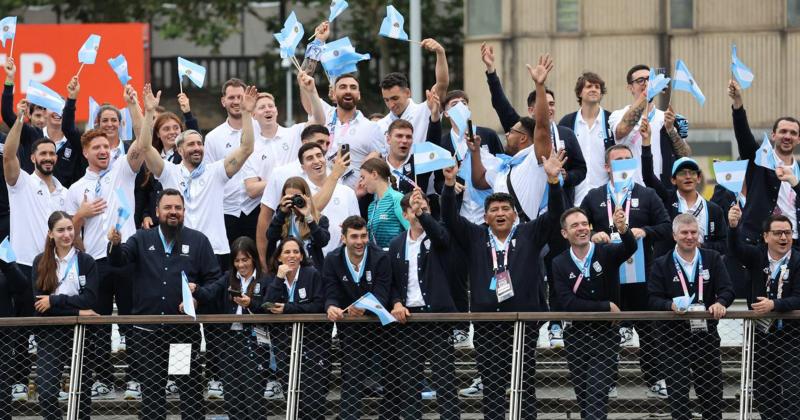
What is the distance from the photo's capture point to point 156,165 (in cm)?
1444

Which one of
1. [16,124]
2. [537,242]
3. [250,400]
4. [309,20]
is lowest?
[250,400]

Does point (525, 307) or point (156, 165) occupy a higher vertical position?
point (156, 165)

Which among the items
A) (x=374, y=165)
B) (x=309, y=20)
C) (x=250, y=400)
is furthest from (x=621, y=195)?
(x=309, y=20)

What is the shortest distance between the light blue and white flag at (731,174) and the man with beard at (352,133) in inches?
120

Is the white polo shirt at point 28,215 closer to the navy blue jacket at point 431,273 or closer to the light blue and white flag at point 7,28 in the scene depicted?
the light blue and white flag at point 7,28

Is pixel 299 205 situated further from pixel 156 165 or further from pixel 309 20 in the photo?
pixel 309 20

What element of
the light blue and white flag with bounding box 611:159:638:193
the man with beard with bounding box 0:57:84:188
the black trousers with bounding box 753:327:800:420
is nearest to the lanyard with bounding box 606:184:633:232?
the light blue and white flag with bounding box 611:159:638:193

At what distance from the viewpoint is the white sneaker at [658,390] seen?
41.9ft

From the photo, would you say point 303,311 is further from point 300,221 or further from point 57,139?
point 57,139

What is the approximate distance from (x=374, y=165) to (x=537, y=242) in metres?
1.65

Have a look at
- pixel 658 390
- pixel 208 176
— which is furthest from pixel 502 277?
pixel 208 176

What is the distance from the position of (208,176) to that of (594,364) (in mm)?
3906

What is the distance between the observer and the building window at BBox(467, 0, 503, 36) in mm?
31562

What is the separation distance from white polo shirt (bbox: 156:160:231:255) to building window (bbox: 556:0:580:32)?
56.6ft
